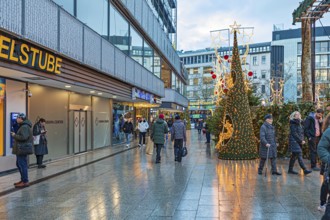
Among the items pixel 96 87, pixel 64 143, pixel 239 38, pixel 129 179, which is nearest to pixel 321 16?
pixel 239 38

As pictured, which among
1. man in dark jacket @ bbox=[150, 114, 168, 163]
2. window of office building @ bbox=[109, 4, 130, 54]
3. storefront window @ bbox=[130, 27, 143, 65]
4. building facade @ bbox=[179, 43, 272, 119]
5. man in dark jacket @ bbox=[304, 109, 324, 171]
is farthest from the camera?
building facade @ bbox=[179, 43, 272, 119]

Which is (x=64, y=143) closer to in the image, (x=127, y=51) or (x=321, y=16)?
(x=127, y=51)

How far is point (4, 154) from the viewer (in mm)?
10398

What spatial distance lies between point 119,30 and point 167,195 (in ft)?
42.1

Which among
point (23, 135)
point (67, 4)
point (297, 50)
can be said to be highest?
point (297, 50)


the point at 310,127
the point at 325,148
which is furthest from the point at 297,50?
the point at 325,148

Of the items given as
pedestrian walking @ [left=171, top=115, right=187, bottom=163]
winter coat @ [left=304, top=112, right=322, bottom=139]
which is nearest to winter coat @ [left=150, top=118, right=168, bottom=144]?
pedestrian walking @ [left=171, top=115, right=187, bottom=163]

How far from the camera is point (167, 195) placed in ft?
24.3

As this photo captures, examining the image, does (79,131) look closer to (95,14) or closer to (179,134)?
(95,14)

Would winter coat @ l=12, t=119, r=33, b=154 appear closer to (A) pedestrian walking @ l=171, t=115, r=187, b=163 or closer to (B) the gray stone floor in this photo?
(B) the gray stone floor

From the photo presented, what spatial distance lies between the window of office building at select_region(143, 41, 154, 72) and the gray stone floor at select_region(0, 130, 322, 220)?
1476 cm

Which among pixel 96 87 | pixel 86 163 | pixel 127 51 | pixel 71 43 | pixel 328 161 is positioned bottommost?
pixel 86 163

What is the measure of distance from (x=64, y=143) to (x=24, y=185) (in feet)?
19.8

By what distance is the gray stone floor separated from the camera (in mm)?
6062
